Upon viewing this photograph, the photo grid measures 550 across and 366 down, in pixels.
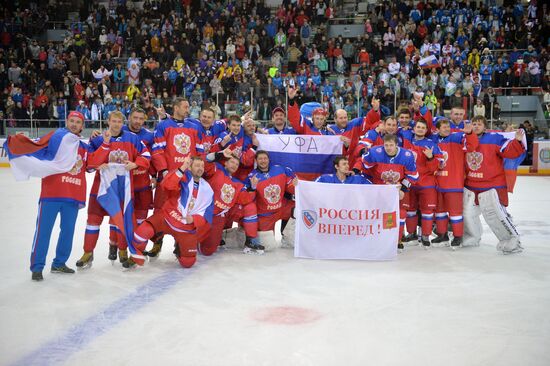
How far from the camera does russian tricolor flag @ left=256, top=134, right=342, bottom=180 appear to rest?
7.16 m

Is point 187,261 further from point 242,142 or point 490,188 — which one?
point 490,188

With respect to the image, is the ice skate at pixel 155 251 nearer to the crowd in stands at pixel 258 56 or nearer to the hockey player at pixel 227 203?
the hockey player at pixel 227 203

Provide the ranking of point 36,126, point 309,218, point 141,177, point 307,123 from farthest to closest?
point 36,126 → point 307,123 → point 309,218 → point 141,177

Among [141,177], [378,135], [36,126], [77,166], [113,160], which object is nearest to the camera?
[77,166]

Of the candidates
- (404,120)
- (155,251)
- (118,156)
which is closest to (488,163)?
(404,120)

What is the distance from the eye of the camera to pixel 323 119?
7297 mm

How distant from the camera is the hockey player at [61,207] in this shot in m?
5.23

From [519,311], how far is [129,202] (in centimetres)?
364

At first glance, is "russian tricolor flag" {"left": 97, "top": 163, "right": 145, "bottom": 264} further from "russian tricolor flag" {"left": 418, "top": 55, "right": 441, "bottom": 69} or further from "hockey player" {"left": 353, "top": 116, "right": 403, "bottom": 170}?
"russian tricolor flag" {"left": 418, "top": 55, "right": 441, "bottom": 69}

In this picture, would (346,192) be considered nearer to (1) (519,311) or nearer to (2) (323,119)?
(2) (323,119)

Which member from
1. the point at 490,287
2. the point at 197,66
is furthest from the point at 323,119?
the point at 197,66

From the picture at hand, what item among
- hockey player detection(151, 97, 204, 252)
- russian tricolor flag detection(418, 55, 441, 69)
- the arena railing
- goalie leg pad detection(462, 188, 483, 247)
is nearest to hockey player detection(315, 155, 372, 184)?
goalie leg pad detection(462, 188, 483, 247)

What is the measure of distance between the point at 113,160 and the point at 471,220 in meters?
4.08

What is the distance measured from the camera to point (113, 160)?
5777mm
